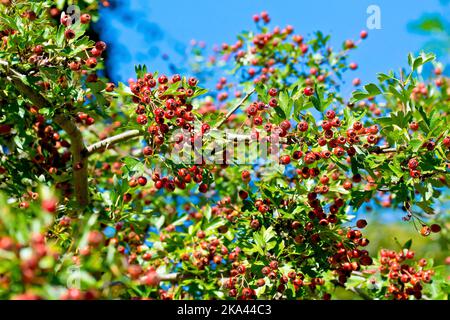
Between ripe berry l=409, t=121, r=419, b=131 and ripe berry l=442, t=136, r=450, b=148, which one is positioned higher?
ripe berry l=409, t=121, r=419, b=131

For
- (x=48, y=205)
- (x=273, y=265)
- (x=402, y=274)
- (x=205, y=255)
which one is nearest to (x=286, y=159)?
(x=273, y=265)

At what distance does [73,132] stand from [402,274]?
2010 millimetres

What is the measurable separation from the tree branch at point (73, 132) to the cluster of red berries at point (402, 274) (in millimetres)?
1795

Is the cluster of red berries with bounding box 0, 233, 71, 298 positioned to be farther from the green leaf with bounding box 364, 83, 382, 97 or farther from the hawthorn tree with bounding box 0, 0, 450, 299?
the green leaf with bounding box 364, 83, 382, 97

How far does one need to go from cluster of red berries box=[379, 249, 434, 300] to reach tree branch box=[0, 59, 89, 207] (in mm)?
1795

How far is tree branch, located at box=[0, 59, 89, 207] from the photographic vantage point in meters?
2.73

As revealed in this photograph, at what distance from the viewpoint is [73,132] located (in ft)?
9.95

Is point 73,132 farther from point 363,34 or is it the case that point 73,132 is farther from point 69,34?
point 363,34

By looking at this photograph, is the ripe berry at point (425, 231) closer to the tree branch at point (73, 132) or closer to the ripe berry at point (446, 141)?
the ripe berry at point (446, 141)

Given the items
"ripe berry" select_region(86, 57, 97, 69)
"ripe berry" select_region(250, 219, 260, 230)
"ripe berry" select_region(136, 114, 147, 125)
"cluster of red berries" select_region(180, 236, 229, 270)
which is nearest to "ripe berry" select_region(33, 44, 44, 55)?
"ripe berry" select_region(86, 57, 97, 69)

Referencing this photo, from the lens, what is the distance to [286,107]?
2.67 metres

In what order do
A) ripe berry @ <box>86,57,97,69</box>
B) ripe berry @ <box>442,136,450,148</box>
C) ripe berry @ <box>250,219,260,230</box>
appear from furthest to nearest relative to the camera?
ripe berry @ <box>250,219,260,230</box> < ripe berry @ <box>86,57,97,69</box> < ripe berry @ <box>442,136,450,148</box>
